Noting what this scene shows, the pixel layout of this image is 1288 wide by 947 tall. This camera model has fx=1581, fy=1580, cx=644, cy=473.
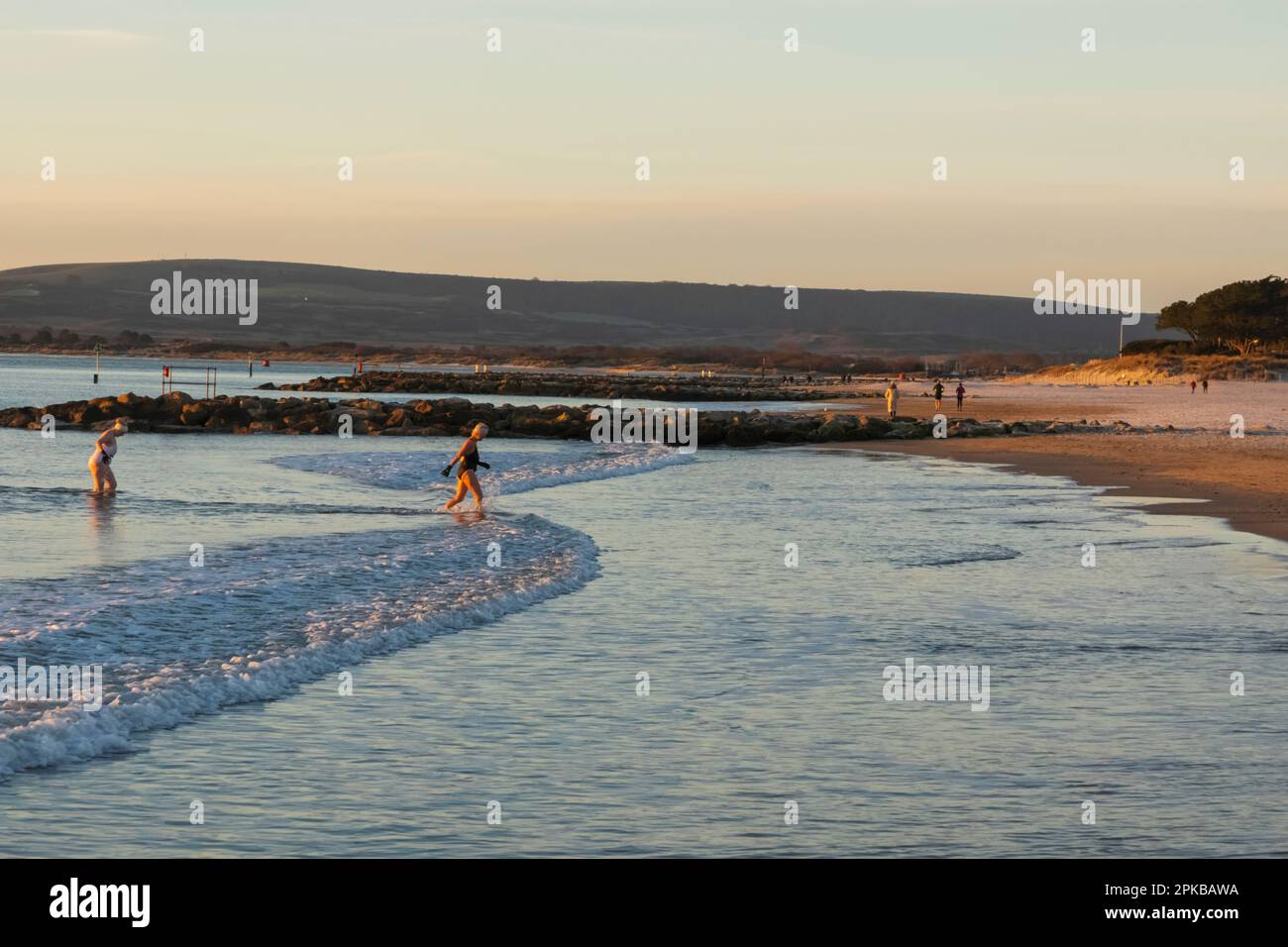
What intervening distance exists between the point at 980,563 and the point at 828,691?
8302 mm

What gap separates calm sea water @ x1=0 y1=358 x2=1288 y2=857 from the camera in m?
8.21

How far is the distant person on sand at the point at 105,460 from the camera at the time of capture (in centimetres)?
2846

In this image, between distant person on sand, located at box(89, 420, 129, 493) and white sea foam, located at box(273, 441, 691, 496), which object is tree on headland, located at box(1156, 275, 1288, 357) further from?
distant person on sand, located at box(89, 420, 129, 493)

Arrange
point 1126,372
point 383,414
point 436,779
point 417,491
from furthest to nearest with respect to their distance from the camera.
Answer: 1. point 1126,372
2. point 383,414
3. point 417,491
4. point 436,779

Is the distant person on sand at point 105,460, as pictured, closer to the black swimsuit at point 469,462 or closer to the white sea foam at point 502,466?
the white sea foam at point 502,466

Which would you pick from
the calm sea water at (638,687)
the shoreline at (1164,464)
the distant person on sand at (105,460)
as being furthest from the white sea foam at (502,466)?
the calm sea water at (638,687)

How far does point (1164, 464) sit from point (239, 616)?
Answer: 89.3 ft

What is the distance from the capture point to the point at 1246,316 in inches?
5374

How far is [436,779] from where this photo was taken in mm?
9031

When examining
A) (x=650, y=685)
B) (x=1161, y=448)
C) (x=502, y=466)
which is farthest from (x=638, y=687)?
(x=1161, y=448)

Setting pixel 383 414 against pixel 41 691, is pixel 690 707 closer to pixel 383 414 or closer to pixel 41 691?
pixel 41 691

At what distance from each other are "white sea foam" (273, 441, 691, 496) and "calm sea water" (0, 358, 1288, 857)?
9343 mm

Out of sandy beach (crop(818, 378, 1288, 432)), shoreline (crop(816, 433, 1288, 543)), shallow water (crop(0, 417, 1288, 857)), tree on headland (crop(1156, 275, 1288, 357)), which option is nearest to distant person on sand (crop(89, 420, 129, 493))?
shallow water (crop(0, 417, 1288, 857))
